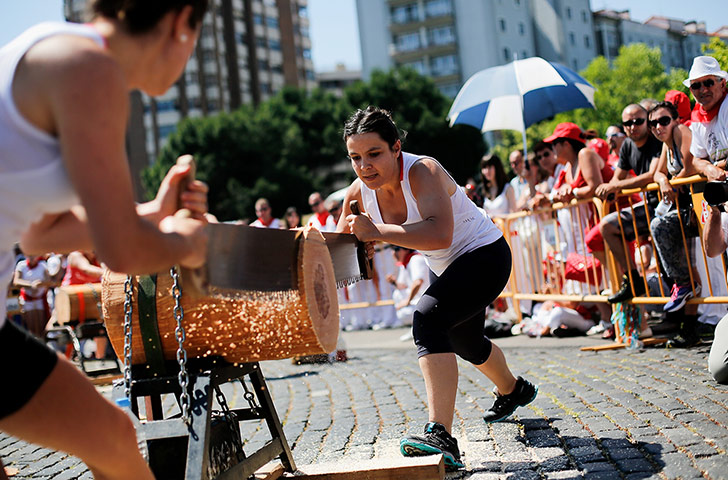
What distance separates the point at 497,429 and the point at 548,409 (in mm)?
558

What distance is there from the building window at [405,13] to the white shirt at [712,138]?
7291cm

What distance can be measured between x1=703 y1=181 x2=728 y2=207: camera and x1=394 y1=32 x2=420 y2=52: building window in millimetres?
73301

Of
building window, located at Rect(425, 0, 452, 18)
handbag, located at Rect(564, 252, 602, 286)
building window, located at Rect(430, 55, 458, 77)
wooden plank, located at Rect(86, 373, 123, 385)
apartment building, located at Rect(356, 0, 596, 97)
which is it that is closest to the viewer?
handbag, located at Rect(564, 252, 602, 286)

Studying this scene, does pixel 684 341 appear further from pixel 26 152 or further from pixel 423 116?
pixel 423 116

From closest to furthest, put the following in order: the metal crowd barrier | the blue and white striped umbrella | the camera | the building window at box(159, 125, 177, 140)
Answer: the camera < the metal crowd barrier < the blue and white striped umbrella < the building window at box(159, 125, 177, 140)

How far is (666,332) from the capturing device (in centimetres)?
773

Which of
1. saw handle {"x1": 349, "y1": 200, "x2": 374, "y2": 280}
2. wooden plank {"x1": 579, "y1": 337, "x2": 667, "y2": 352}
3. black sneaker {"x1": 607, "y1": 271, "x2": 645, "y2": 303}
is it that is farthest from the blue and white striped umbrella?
saw handle {"x1": 349, "y1": 200, "x2": 374, "y2": 280}

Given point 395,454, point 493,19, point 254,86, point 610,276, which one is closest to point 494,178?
point 610,276

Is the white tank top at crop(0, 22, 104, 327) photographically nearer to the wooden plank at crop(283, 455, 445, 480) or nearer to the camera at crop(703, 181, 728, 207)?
the wooden plank at crop(283, 455, 445, 480)

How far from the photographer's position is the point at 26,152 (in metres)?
1.93

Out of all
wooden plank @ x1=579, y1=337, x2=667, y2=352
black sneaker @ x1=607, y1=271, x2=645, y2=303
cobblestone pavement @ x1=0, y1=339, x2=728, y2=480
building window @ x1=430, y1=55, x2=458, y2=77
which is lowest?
wooden plank @ x1=579, y1=337, x2=667, y2=352

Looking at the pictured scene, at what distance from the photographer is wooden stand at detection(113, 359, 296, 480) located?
3.08 m

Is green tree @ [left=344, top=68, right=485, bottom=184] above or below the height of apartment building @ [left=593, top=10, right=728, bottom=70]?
below

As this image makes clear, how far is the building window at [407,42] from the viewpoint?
7668 cm
